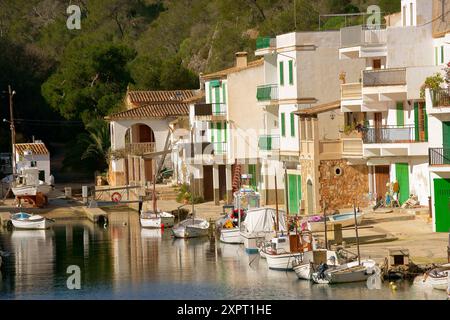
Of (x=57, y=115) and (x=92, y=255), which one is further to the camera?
(x=57, y=115)

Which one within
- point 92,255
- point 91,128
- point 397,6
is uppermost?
point 397,6

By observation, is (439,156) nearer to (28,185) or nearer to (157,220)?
(157,220)

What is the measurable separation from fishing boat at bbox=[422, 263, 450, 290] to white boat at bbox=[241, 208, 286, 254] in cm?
1315

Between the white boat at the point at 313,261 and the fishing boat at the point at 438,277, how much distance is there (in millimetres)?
4345

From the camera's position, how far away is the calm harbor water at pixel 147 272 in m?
46.1

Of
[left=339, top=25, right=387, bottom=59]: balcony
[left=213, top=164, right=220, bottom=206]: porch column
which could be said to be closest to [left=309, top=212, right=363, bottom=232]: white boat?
[left=339, top=25, right=387, bottom=59]: balcony

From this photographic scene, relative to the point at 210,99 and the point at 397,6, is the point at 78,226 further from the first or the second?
the point at 397,6

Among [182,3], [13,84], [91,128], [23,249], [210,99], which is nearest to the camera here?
[23,249]

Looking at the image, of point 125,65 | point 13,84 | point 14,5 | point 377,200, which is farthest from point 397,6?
point 14,5

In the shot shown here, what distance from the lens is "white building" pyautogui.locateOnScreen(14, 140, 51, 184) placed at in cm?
9650

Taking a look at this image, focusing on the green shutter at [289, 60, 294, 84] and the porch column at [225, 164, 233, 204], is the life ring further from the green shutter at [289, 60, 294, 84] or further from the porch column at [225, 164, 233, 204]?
the green shutter at [289, 60, 294, 84]
